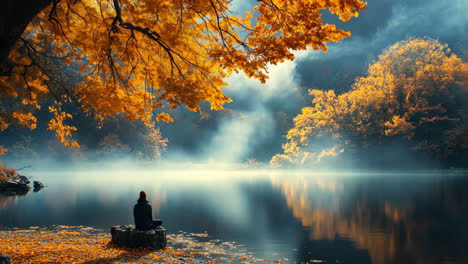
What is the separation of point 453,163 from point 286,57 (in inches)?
1996

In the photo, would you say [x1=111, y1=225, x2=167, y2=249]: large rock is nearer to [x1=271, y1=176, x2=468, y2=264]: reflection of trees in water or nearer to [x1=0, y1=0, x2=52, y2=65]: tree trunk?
[x1=271, y1=176, x2=468, y2=264]: reflection of trees in water

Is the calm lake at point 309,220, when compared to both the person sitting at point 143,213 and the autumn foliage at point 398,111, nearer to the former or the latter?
the person sitting at point 143,213

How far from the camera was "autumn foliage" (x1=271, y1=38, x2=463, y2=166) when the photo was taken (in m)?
49.2

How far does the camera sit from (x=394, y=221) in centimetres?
1625

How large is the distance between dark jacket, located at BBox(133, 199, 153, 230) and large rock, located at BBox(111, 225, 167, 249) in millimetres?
179

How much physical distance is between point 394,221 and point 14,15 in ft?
52.8

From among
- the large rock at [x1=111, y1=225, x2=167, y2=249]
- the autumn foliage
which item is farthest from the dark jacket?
the autumn foliage

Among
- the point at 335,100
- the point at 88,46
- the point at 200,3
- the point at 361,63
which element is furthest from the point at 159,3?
the point at 361,63

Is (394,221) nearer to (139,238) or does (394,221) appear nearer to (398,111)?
(139,238)

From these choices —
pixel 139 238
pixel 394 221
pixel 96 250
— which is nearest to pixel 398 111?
pixel 394 221

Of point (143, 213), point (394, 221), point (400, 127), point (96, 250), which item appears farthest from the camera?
point (400, 127)

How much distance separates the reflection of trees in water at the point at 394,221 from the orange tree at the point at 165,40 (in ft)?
22.9

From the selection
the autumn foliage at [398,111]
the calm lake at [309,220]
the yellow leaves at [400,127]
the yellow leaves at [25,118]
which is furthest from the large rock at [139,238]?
the autumn foliage at [398,111]

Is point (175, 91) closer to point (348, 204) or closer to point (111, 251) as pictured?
point (111, 251)
